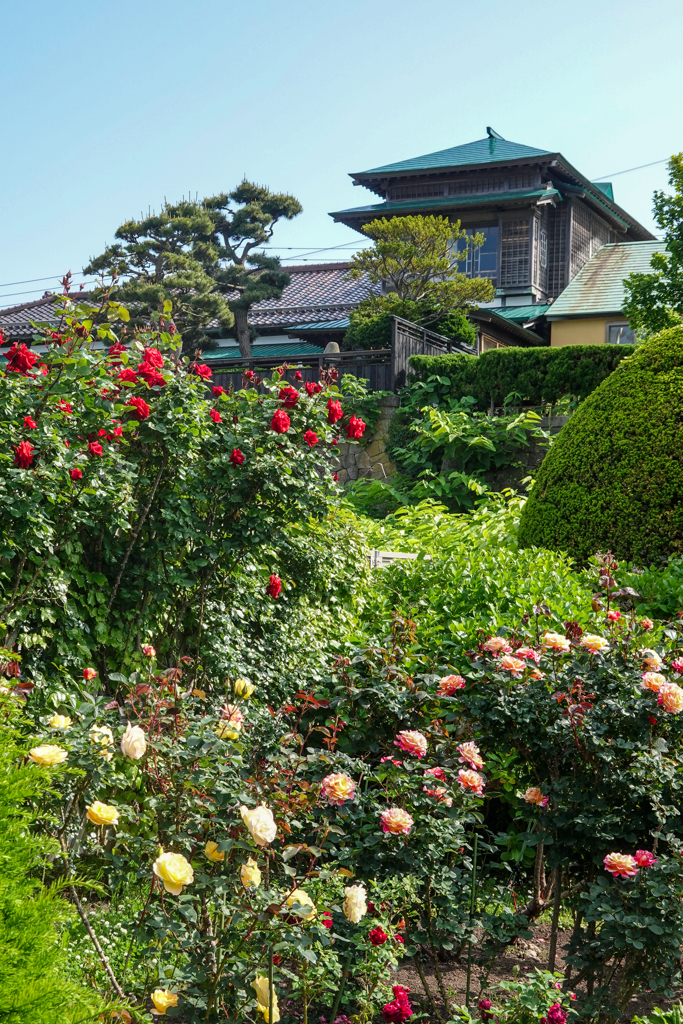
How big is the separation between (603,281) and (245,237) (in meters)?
8.74

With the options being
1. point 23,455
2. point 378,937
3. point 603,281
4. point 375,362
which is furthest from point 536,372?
point 378,937

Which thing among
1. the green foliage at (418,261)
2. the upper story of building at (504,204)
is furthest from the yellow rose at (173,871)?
the upper story of building at (504,204)

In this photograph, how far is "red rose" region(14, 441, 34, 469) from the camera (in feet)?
11.7

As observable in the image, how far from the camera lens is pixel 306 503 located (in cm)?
471

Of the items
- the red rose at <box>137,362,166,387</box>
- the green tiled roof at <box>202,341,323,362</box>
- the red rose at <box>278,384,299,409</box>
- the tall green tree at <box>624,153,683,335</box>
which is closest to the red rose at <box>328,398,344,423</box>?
the red rose at <box>278,384,299,409</box>

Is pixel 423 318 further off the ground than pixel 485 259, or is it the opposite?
pixel 485 259

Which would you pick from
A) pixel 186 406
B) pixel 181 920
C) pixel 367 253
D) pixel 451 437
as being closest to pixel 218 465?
pixel 186 406

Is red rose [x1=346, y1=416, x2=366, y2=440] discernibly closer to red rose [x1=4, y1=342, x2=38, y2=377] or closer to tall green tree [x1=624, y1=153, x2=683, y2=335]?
red rose [x1=4, y1=342, x2=38, y2=377]

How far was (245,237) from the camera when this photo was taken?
21938mm

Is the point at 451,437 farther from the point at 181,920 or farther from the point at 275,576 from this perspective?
the point at 181,920

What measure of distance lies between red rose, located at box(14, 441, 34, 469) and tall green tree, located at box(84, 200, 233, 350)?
49.6ft

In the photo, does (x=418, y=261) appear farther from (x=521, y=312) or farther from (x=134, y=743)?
(x=134, y=743)

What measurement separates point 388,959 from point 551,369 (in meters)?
10.8

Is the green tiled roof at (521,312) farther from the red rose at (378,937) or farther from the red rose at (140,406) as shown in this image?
the red rose at (378,937)
